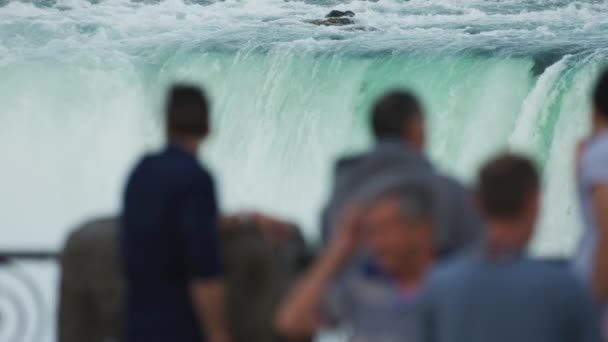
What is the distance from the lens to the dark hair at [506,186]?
1.67 meters

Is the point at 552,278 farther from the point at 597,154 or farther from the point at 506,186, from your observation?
the point at 597,154

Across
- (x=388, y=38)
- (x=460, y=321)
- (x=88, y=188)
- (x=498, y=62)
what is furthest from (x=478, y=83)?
(x=460, y=321)

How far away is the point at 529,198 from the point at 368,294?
305mm

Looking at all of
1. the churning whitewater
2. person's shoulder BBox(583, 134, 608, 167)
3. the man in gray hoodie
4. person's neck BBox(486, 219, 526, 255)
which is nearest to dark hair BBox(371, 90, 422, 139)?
the man in gray hoodie

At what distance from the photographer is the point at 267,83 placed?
400 inches

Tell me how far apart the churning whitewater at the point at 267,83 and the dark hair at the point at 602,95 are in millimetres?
7333

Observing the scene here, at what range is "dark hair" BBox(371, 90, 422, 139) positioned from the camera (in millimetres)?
2031

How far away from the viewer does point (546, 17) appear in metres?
10.7

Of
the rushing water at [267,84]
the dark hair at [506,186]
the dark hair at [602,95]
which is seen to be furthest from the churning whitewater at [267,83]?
the dark hair at [506,186]

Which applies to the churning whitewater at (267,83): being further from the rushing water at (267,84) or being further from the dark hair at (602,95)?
the dark hair at (602,95)

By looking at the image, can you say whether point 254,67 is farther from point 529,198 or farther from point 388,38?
point 529,198

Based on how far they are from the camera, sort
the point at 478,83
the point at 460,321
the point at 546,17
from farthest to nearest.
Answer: the point at 546,17 < the point at 478,83 < the point at 460,321

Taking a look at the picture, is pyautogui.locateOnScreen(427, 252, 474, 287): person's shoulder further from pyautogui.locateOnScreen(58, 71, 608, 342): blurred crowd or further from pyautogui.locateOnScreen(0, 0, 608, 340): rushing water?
pyautogui.locateOnScreen(0, 0, 608, 340): rushing water

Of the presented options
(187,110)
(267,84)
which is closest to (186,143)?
(187,110)
